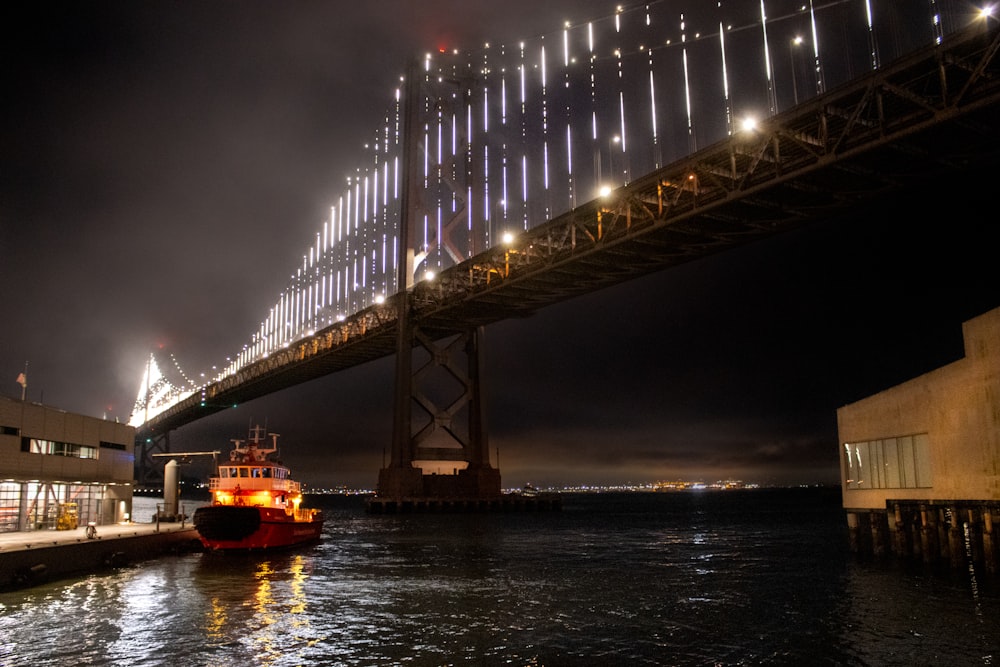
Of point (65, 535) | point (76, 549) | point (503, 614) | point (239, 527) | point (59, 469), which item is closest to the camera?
point (503, 614)

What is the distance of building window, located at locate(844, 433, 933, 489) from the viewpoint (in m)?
23.7

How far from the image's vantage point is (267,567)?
27828mm

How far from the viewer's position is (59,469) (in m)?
29.8

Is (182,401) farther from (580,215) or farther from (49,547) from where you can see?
(49,547)

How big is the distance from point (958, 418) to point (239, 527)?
2419cm

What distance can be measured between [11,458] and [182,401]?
295ft

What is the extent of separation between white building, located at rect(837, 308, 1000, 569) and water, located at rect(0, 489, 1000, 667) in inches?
50.7

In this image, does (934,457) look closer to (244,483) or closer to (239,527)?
(239,527)

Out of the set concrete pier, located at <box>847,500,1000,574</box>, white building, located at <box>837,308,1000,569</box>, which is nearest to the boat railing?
white building, located at <box>837,308,1000,569</box>

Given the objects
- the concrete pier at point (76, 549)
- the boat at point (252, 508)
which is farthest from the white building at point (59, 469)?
the boat at point (252, 508)

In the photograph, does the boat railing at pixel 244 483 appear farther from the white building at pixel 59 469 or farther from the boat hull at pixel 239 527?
the white building at pixel 59 469

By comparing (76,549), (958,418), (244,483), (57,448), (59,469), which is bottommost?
(76,549)

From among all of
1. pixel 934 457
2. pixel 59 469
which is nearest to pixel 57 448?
pixel 59 469

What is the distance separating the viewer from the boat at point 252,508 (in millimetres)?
30766
